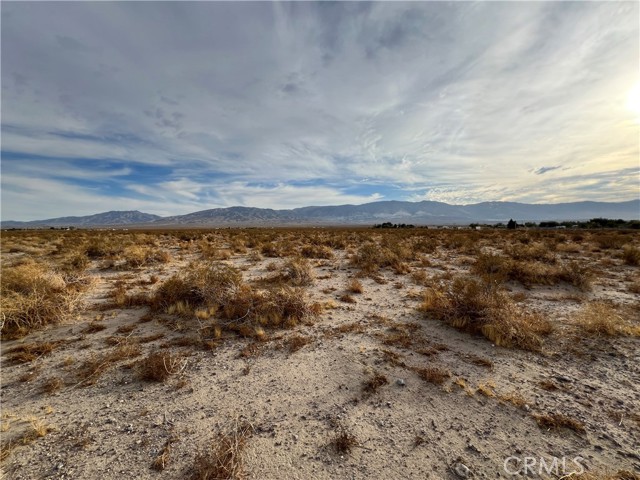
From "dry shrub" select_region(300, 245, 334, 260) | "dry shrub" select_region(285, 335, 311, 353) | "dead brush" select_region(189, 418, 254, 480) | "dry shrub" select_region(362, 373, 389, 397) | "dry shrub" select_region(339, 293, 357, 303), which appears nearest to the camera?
"dead brush" select_region(189, 418, 254, 480)

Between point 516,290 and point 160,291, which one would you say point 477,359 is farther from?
point 160,291

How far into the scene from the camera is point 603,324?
586 cm

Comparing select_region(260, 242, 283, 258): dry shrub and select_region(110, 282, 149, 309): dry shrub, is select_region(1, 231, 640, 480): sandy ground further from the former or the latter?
select_region(260, 242, 283, 258): dry shrub

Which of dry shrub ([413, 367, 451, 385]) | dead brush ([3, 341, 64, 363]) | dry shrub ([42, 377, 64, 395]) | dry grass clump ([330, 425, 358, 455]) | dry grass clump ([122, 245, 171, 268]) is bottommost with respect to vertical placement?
dry grass clump ([330, 425, 358, 455])

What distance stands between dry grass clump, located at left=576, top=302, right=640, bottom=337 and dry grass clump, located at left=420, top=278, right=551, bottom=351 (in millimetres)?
837

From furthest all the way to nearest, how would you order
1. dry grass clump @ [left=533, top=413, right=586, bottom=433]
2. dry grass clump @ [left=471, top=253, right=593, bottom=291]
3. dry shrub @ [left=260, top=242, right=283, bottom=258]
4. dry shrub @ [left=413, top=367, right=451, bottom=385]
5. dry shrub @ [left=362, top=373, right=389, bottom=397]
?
dry shrub @ [left=260, top=242, right=283, bottom=258] → dry grass clump @ [left=471, top=253, right=593, bottom=291] → dry shrub @ [left=413, top=367, right=451, bottom=385] → dry shrub @ [left=362, top=373, right=389, bottom=397] → dry grass clump @ [left=533, top=413, right=586, bottom=433]

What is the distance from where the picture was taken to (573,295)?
8.42m

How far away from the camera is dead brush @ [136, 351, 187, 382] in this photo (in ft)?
14.7

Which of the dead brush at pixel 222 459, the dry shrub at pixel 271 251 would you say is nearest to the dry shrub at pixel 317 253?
the dry shrub at pixel 271 251

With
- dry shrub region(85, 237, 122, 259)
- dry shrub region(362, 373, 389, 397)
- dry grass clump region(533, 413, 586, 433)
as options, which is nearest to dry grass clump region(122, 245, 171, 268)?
dry shrub region(85, 237, 122, 259)

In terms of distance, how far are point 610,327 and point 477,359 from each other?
333 centimetres

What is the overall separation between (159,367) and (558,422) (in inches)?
227

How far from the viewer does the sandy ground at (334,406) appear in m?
3.01

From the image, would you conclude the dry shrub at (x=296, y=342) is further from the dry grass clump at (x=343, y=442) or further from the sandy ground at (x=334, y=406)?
the dry grass clump at (x=343, y=442)
